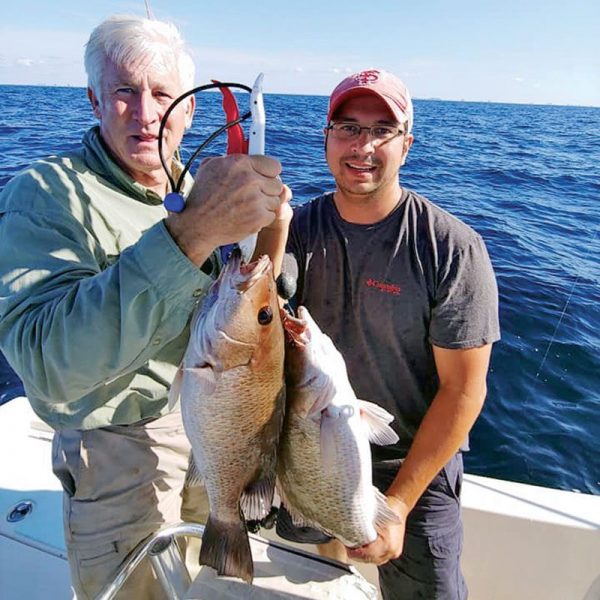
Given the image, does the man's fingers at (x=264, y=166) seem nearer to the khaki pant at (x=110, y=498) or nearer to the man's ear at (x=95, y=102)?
the man's ear at (x=95, y=102)

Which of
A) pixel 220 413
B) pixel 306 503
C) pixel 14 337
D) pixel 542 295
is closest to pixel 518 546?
pixel 306 503

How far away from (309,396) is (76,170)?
1.24 metres

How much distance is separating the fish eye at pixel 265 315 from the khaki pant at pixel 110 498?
3.14 ft

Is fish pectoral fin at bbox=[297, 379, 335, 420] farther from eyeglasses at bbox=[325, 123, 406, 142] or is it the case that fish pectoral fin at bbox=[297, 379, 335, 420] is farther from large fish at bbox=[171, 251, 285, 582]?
eyeglasses at bbox=[325, 123, 406, 142]

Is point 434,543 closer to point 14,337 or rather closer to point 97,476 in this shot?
point 97,476

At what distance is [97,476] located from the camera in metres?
2.20

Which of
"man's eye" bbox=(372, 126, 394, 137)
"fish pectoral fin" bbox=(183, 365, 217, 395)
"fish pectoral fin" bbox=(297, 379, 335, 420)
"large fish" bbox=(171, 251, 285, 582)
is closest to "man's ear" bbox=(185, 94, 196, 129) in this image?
"man's eye" bbox=(372, 126, 394, 137)

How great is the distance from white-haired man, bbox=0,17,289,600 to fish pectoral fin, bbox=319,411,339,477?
652 mm

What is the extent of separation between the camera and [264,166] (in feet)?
4.59

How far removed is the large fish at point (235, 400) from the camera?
66.4 inches

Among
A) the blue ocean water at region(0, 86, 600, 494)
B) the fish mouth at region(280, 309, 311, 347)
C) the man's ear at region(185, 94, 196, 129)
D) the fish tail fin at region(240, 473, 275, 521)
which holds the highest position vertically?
the man's ear at region(185, 94, 196, 129)

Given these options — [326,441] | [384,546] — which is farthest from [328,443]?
[384,546]

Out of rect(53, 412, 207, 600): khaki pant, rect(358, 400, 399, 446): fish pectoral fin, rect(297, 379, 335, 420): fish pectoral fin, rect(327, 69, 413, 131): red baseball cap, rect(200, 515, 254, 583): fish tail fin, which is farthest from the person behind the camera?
rect(327, 69, 413, 131): red baseball cap

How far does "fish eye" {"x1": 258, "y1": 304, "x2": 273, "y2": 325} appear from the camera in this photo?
1.72m
